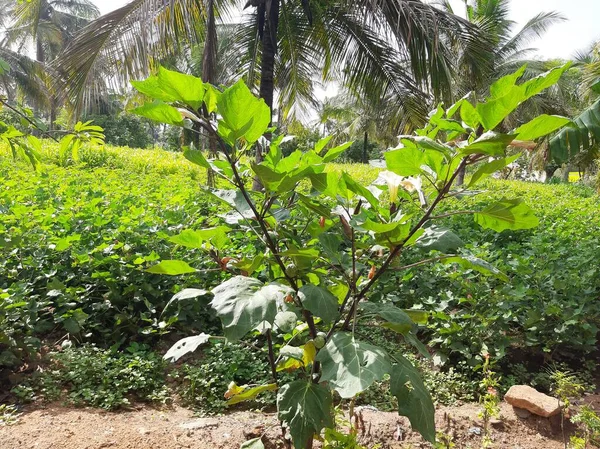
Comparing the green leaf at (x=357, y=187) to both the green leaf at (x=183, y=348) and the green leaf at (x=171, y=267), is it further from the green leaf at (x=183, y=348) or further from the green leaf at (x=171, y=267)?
the green leaf at (x=183, y=348)

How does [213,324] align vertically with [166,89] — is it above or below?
below

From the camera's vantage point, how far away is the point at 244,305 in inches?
31.9

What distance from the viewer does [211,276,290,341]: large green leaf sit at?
79 centimetres

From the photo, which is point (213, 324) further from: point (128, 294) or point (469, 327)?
point (469, 327)

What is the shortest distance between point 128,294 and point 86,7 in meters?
26.0

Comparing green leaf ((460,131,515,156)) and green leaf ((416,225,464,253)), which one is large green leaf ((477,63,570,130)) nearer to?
green leaf ((460,131,515,156))

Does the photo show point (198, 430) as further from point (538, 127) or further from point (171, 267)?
point (538, 127)

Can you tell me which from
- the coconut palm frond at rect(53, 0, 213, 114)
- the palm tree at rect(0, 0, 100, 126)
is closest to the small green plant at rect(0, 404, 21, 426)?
the coconut palm frond at rect(53, 0, 213, 114)

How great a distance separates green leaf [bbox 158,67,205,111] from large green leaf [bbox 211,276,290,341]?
1.13ft

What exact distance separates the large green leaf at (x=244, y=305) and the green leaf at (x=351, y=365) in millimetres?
125

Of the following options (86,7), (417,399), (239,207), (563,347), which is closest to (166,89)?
(239,207)

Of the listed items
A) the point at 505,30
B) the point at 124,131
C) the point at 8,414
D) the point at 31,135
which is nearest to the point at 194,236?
the point at 31,135

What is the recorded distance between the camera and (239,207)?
1.04 m

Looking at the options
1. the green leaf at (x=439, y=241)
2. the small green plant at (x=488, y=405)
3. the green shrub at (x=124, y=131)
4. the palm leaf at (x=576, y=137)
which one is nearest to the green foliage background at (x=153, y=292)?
the small green plant at (x=488, y=405)
